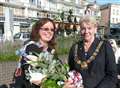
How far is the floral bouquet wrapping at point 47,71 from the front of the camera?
358cm

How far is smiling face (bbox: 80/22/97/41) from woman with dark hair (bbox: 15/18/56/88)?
310mm

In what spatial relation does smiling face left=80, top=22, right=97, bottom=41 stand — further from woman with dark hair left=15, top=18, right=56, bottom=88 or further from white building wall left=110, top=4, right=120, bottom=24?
white building wall left=110, top=4, right=120, bottom=24

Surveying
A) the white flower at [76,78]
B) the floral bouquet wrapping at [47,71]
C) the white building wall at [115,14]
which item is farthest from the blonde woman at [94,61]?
the white building wall at [115,14]

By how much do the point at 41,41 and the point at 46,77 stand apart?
47cm

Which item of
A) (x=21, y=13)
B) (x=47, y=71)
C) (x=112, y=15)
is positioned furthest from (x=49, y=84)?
(x=112, y=15)

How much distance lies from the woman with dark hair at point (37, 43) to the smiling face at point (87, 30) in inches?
12.2

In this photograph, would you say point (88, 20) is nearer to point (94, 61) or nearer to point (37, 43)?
point (94, 61)

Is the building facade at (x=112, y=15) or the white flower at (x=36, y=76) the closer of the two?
the white flower at (x=36, y=76)

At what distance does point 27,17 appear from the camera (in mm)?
68375

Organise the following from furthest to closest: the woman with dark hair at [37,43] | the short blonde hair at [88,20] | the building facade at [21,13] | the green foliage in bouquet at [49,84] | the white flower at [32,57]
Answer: the building facade at [21,13] → the short blonde hair at [88,20] → the woman with dark hair at [37,43] → the white flower at [32,57] → the green foliage in bouquet at [49,84]

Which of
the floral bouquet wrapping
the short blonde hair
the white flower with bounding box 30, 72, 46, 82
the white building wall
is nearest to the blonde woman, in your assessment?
the short blonde hair

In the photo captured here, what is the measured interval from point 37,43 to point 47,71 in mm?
390

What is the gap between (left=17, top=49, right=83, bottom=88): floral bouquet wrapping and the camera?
358 cm

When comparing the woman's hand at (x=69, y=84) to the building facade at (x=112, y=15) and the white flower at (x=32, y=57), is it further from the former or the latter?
the building facade at (x=112, y=15)
